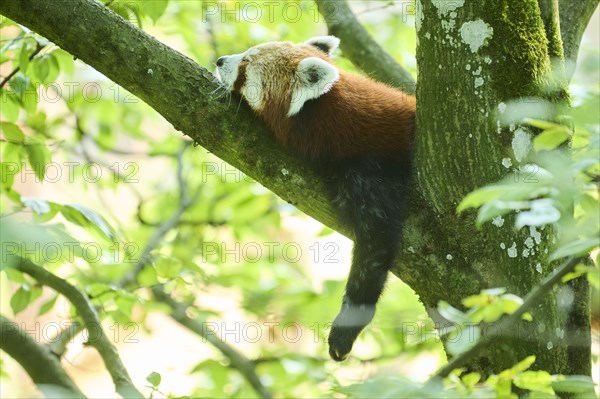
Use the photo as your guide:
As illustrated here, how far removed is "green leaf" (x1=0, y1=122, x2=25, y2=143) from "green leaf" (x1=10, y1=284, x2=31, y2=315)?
24.3 inches

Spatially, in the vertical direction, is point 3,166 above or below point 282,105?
below

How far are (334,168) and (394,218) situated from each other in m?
0.41

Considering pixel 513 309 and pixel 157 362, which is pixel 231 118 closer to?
pixel 513 309

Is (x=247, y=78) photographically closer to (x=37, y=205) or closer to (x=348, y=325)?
(x=37, y=205)

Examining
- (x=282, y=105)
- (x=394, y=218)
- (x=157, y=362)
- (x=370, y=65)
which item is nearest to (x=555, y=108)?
(x=394, y=218)

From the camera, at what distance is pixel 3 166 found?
277 cm

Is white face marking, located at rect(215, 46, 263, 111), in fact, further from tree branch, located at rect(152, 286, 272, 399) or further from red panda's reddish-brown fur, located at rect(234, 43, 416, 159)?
tree branch, located at rect(152, 286, 272, 399)

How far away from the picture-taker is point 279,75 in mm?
3221

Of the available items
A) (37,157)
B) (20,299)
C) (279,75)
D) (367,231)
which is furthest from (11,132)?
(367,231)

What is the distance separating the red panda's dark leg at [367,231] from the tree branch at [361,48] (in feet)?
2.90

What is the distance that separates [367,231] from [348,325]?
1.40 ft

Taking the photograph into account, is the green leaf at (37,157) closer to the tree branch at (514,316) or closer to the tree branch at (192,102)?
the tree branch at (192,102)

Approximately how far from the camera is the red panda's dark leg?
2365 millimetres

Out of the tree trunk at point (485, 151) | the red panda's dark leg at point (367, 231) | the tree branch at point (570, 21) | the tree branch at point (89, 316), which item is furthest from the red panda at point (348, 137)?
the tree branch at point (89, 316)
